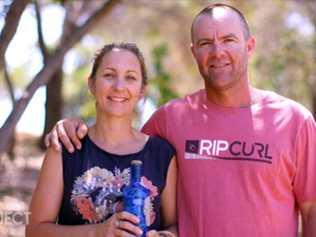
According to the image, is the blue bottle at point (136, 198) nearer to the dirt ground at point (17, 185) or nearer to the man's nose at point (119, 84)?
the man's nose at point (119, 84)

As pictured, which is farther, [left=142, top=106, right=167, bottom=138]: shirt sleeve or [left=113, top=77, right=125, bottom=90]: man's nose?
[left=142, top=106, right=167, bottom=138]: shirt sleeve

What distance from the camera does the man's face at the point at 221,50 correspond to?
3.74 meters

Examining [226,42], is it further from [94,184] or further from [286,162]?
[94,184]

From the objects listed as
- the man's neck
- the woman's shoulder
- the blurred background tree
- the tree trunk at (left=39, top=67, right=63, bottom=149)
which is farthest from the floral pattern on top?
the tree trunk at (left=39, top=67, right=63, bottom=149)

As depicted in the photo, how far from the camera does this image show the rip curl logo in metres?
3.63

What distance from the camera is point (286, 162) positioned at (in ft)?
11.9

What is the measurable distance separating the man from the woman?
114mm

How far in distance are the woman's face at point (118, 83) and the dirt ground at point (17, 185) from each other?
2.39 meters

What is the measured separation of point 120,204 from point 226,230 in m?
0.59

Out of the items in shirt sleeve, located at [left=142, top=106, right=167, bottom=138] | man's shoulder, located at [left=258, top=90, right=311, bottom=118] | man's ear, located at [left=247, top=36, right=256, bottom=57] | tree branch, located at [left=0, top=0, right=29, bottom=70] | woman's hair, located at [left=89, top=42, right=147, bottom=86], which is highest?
tree branch, located at [left=0, top=0, right=29, bottom=70]

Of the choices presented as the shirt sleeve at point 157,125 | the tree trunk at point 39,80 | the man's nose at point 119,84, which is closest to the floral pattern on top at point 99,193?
the man's nose at point 119,84

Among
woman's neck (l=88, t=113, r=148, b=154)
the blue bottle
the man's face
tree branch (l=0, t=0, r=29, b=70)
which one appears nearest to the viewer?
the blue bottle

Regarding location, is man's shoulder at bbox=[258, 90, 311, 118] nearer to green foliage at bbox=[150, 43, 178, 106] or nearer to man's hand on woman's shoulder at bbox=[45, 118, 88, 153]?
man's hand on woman's shoulder at bbox=[45, 118, 88, 153]

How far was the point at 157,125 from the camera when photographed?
3938mm
